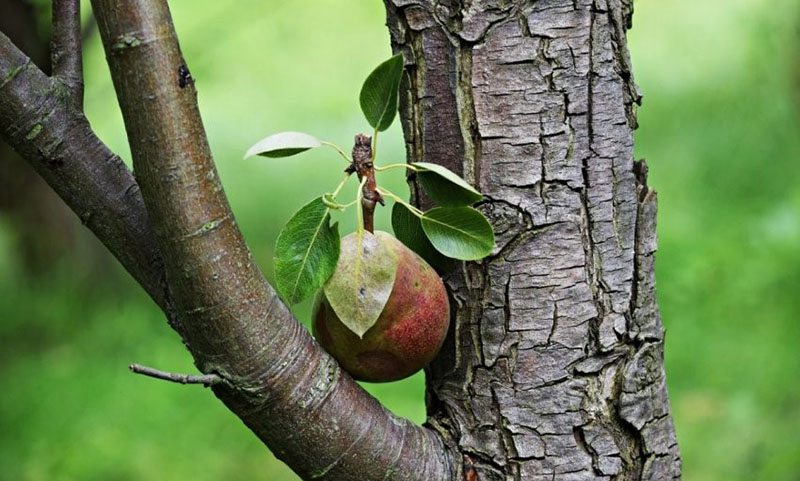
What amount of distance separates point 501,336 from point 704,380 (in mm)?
2356

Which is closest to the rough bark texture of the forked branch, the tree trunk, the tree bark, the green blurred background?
Answer: the tree trunk

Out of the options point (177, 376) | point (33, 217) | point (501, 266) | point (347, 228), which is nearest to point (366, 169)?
point (501, 266)

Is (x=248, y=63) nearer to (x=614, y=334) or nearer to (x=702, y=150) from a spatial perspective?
(x=702, y=150)

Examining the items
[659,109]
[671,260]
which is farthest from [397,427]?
[659,109]

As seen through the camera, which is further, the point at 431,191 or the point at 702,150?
the point at 702,150

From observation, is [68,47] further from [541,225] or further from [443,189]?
[541,225]

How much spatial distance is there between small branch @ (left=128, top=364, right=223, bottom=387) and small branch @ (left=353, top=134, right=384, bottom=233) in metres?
0.29

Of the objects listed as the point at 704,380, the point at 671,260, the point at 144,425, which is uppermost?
the point at 671,260

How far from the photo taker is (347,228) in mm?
4586

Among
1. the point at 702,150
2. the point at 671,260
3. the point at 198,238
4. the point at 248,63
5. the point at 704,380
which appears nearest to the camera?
the point at 198,238

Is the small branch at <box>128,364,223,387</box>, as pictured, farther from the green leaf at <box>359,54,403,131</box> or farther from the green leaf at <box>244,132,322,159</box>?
the green leaf at <box>359,54,403,131</box>

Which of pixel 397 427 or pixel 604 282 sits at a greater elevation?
pixel 604 282

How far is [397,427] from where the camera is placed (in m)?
1.33

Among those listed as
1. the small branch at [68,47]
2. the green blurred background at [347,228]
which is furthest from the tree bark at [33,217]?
the small branch at [68,47]
